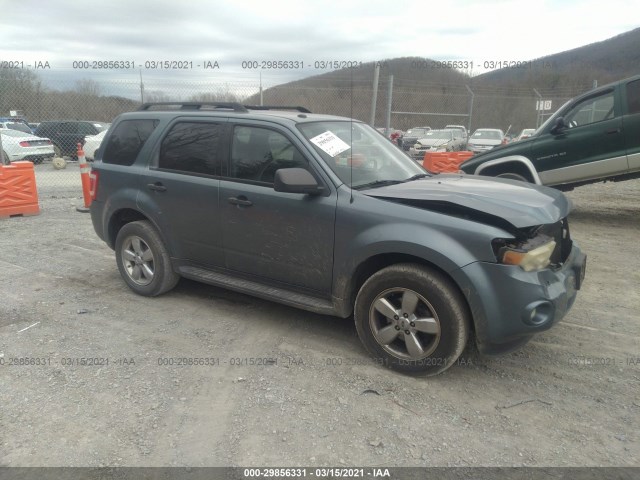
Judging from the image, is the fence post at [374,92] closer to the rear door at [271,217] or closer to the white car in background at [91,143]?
the rear door at [271,217]

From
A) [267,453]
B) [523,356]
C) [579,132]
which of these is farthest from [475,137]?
[267,453]

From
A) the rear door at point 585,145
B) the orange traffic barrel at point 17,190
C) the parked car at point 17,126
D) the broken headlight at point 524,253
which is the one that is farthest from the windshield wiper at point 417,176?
the parked car at point 17,126

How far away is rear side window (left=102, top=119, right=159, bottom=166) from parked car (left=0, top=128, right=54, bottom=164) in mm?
13899

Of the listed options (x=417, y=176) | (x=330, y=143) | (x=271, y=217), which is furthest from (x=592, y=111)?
(x=271, y=217)

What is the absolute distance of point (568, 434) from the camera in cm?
274

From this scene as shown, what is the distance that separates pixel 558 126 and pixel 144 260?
22.5 feet

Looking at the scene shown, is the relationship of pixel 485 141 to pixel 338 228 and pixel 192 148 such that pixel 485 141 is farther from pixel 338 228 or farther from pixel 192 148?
pixel 338 228

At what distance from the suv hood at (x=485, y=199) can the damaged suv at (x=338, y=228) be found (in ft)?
0.05

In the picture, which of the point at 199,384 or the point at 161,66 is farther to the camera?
the point at 161,66

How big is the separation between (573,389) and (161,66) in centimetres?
1002

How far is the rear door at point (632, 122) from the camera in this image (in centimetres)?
731

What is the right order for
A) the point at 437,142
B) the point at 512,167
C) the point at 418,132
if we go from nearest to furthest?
the point at 512,167
the point at 437,142
the point at 418,132

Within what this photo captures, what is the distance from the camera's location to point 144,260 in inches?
186

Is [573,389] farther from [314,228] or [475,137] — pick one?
[475,137]
